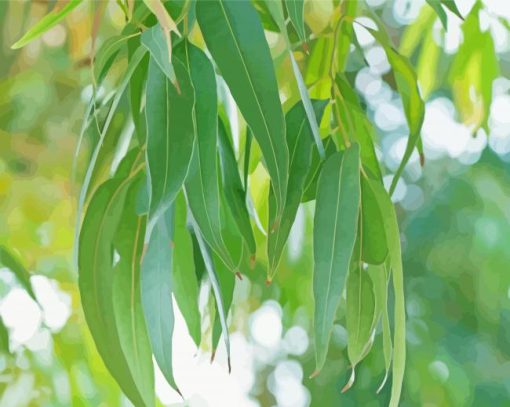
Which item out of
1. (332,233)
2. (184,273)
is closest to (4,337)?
(184,273)

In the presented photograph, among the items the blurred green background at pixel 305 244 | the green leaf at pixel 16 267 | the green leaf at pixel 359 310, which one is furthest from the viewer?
the blurred green background at pixel 305 244

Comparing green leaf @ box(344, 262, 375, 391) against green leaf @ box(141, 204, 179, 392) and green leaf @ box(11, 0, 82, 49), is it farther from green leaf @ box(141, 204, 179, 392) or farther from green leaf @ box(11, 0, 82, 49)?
green leaf @ box(11, 0, 82, 49)

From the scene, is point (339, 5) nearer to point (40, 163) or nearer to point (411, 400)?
point (40, 163)

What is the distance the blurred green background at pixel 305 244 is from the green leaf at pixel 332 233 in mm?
332

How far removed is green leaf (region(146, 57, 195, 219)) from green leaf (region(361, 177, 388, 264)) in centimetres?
15

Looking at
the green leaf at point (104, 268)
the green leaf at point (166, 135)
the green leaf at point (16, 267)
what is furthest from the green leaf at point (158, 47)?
the green leaf at point (16, 267)

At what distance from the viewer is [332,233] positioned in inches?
21.9

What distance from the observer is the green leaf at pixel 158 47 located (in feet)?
1.52

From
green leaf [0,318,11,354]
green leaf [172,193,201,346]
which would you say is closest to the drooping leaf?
green leaf [172,193,201,346]

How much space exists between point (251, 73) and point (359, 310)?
18cm

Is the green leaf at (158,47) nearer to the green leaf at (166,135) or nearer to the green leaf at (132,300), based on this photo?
the green leaf at (166,135)

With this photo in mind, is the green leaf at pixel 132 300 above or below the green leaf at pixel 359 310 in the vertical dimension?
above

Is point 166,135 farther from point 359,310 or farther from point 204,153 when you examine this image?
point 359,310

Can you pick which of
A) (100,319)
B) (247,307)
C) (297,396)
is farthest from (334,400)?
(100,319)
